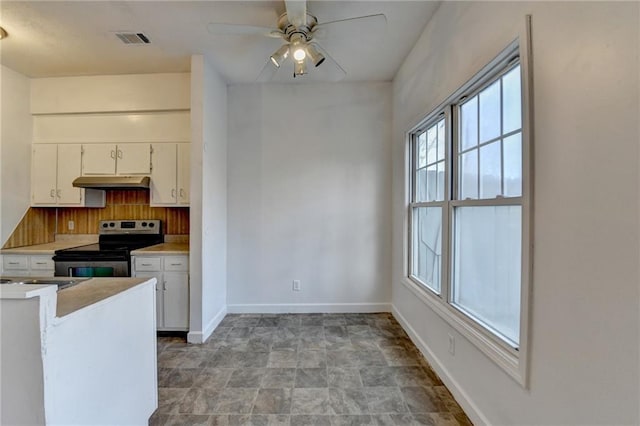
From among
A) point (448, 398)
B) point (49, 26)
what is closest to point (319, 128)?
point (49, 26)

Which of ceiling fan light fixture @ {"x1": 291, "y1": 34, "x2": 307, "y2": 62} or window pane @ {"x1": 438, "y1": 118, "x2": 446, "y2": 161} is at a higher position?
ceiling fan light fixture @ {"x1": 291, "y1": 34, "x2": 307, "y2": 62}

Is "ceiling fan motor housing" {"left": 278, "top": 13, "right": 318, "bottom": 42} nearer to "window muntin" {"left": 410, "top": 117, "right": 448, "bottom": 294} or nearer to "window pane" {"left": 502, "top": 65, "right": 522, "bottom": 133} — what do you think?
"window muntin" {"left": 410, "top": 117, "right": 448, "bottom": 294}

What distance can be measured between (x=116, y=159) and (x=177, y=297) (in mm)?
1764

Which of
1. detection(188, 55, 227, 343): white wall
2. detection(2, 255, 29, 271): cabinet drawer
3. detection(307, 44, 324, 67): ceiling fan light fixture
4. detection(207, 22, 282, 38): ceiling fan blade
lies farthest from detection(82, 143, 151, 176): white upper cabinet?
detection(307, 44, 324, 67): ceiling fan light fixture

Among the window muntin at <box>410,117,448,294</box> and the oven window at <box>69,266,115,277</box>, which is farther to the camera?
the oven window at <box>69,266,115,277</box>

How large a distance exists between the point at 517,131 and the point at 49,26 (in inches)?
145

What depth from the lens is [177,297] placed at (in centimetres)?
299

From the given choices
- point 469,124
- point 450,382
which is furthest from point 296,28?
point 450,382

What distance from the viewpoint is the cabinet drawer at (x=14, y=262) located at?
3012mm

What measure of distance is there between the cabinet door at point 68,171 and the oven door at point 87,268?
864 mm

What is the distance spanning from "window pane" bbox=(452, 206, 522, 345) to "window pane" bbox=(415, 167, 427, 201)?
0.82 meters

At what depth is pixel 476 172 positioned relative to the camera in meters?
1.92

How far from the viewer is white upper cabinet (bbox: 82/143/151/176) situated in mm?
3277

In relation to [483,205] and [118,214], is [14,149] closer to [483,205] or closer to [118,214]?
[118,214]
